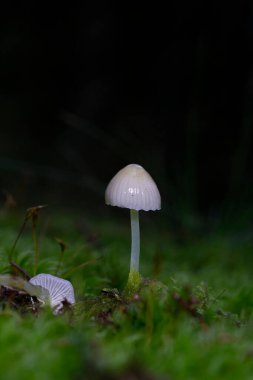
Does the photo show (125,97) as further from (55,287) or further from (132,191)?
(55,287)

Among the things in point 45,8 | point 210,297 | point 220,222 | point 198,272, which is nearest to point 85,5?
point 45,8

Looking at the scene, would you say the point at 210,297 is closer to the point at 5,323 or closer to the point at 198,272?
the point at 5,323

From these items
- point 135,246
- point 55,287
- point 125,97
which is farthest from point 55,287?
point 125,97

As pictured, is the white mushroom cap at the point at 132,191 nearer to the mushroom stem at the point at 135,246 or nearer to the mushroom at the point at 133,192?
the mushroom at the point at 133,192

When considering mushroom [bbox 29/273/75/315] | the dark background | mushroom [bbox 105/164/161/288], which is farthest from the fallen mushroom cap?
the dark background

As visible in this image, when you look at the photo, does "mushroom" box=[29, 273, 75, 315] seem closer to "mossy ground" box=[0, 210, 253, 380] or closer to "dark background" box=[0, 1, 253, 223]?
"mossy ground" box=[0, 210, 253, 380]
